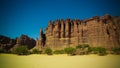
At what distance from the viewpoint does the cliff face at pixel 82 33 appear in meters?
34.4

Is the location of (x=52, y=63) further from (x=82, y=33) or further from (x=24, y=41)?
(x=24, y=41)

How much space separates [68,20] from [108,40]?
14376 millimetres

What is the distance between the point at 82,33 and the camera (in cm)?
3912

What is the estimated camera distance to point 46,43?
41281 millimetres

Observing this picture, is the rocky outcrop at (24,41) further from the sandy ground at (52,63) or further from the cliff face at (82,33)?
the sandy ground at (52,63)

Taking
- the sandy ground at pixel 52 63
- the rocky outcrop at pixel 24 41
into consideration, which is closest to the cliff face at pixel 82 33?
the rocky outcrop at pixel 24 41

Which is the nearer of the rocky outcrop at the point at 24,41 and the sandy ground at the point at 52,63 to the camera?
the sandy ground at the point at 52,63

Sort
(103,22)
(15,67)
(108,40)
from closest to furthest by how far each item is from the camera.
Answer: (15,67)
(108,40)
(103,22)

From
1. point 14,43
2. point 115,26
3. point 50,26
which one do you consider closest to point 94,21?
point 115,26

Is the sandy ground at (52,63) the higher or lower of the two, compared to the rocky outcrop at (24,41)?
lower

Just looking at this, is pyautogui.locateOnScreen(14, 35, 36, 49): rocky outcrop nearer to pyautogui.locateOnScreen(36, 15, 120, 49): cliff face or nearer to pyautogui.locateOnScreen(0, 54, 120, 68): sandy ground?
pyautogui.locateOnScreen(36, 15, 120, 49): cliff face

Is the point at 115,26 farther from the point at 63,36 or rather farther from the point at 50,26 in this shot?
the point at 50,26

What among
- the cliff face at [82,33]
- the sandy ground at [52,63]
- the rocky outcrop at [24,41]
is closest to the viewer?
the sandy ground at [52,63]

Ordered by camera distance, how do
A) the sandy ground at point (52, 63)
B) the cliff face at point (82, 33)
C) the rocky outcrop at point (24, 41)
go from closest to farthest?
the sandy ground at point (52, 63) < the cliff face at point (82, 33) < the rocky outcrop at point (24, 41)
